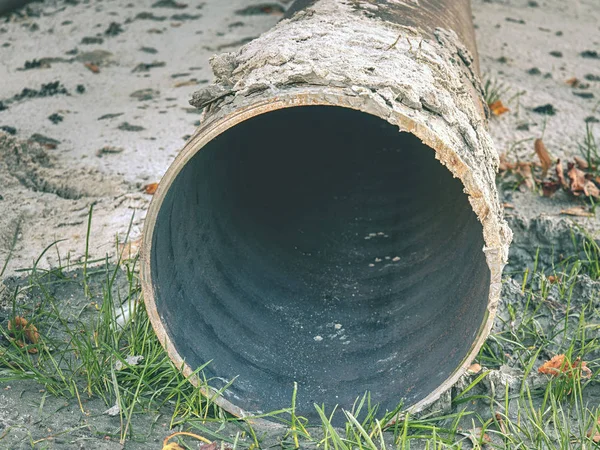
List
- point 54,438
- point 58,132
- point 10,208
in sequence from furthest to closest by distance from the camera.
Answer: point 58,132, point 10,208, point 54,438

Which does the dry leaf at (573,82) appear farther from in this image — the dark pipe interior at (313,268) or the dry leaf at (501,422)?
the dry leaf at (501,422)

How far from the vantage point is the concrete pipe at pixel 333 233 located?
2211mm

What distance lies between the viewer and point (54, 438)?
2266 millimetres

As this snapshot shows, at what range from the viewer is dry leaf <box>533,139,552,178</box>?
3863mm

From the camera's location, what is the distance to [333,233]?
3268 mm

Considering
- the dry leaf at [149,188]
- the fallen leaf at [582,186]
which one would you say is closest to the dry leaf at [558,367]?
the fallen leaf at [582,186]

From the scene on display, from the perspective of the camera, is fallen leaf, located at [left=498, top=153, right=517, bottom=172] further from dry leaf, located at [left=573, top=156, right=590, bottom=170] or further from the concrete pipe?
the concrete pipe

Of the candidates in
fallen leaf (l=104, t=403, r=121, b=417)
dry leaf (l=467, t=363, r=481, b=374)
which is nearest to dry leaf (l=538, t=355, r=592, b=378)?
dry leaf (l=467, t=363, r=481, b=374)

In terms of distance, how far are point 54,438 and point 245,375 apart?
1.96 feet

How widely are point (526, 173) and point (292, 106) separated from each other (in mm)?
1968

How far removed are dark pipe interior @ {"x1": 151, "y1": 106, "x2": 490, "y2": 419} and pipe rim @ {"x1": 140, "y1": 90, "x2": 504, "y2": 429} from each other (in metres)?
0.04

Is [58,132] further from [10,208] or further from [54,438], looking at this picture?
[54,438]

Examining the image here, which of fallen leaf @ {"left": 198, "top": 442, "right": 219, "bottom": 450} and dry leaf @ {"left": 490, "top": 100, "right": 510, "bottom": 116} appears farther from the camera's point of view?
dry leaf @ {"left": 490, "top": 100, "right": 510, "bottom": 116}

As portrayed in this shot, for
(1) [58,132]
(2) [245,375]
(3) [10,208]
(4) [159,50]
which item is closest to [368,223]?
(2) [245,375]
